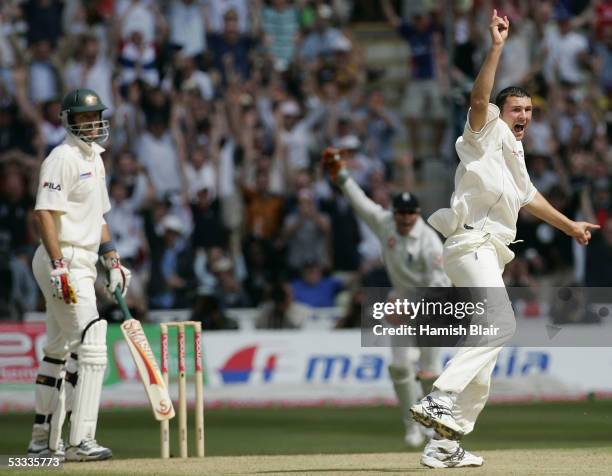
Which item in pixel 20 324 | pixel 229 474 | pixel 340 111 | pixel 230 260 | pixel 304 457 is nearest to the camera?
pixel 229 474

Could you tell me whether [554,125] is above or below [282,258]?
above

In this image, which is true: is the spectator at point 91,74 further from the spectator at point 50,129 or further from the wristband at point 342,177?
the wristband at point 342,177

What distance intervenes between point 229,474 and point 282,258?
868cm

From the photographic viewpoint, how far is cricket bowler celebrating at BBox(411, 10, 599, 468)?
8.36 meters

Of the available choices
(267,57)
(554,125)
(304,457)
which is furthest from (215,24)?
(304,457)

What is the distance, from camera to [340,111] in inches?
726

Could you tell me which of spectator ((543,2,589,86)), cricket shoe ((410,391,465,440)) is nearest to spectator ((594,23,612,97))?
spectator ((543,2,589,86))

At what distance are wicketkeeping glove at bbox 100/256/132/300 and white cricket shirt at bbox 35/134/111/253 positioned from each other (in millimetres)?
158

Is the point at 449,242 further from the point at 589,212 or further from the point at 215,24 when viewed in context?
the point at 215,24

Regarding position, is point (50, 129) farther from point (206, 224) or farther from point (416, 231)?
point (416, 231)

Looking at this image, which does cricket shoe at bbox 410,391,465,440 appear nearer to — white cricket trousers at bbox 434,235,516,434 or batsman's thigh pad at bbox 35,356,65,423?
white cricket trousers at bbox 434,235,516,434

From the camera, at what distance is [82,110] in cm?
956

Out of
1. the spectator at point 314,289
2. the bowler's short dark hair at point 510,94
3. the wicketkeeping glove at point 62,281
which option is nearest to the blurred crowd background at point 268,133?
the spectator at point 314,289

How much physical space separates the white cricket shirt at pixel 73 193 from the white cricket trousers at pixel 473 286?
7.76 feet
